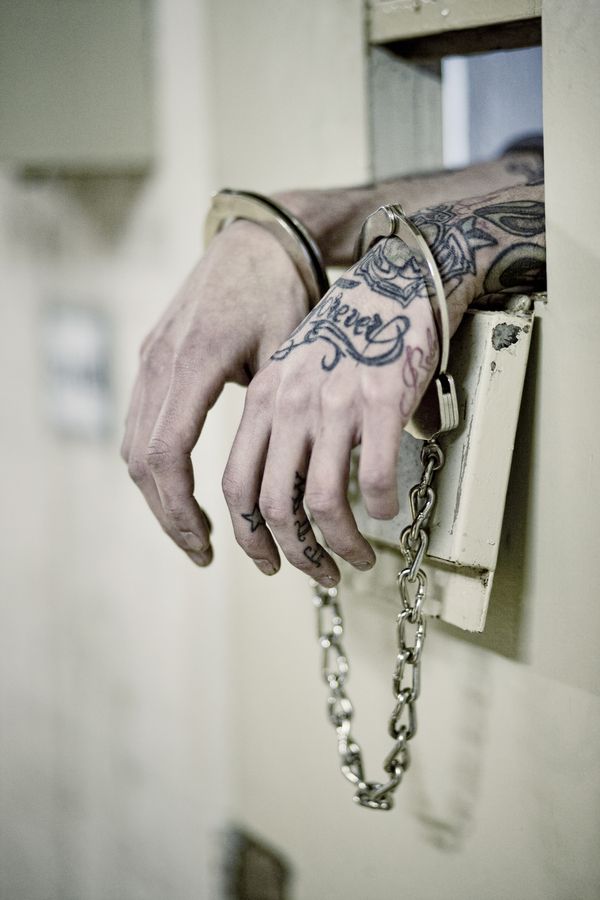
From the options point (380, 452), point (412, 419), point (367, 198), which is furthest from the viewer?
point (367, 198)

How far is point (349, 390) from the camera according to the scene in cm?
50

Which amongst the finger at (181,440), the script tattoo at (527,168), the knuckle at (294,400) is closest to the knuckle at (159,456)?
the finger at (181,440)

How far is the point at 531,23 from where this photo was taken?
0.71 meters

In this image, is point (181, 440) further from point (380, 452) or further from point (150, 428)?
point (380, 452)

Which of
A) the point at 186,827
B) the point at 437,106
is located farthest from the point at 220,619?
the point at 437,106

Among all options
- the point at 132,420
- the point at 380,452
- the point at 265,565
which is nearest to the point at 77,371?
the point at 132,420

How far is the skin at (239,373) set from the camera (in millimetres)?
522

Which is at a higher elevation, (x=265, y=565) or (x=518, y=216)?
(x=518, y=216)

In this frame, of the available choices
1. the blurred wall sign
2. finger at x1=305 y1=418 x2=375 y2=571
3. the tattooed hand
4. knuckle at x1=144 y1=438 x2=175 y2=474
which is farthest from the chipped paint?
the blurred wall sign

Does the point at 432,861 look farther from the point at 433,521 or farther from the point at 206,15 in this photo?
the point at 206,15

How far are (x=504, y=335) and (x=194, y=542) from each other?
0.90ft

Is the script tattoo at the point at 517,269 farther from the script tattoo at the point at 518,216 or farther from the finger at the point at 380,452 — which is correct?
the finger at the point at 380,452

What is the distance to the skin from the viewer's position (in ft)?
1.71

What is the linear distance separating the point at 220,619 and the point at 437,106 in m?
0.76
